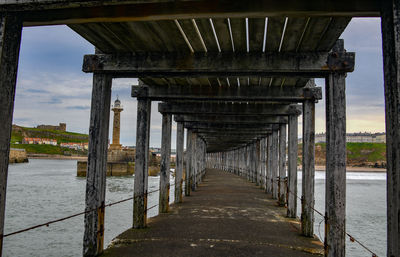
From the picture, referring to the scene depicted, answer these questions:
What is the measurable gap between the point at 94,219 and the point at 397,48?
567cm

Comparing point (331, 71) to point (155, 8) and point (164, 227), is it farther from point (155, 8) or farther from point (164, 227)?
point (164, 227)

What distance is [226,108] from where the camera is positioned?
1325 cm

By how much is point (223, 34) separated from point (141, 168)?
4507mm

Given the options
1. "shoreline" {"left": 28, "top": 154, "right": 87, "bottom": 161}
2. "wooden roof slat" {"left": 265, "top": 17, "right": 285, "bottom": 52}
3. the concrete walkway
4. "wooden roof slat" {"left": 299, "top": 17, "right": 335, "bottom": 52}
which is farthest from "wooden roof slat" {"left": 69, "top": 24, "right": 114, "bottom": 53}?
"shoreline" {"left": 28, "top": 154, "right": 87, "bottom": 161}

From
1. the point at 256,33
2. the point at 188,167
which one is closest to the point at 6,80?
the point at 256,33

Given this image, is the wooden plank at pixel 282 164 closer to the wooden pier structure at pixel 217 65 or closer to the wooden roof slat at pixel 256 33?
the wooden pier structure at pixel 217 65

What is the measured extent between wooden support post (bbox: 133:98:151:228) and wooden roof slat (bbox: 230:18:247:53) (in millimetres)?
3758

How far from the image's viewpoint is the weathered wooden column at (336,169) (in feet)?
19.4

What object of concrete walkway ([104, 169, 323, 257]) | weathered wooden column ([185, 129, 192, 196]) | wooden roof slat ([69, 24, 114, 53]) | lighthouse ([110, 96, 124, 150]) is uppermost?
lighthouse ([110, 96, 124, 150])

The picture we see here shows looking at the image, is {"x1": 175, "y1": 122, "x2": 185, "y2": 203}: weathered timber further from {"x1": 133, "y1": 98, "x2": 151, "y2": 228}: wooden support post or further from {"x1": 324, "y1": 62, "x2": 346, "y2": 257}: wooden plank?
{"x1": 324, "y1": 62, "x2": 346, "y2": 257}: wooden plank

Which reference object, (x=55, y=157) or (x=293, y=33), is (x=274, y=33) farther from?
(x=55, y=157)

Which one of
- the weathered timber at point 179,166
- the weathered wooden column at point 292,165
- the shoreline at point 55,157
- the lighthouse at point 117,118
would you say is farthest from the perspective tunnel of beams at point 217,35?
the shoreline at point 55,157

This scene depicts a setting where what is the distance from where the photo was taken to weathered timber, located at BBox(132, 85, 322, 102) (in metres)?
9.35

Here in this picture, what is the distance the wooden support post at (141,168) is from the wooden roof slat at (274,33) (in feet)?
13.8
